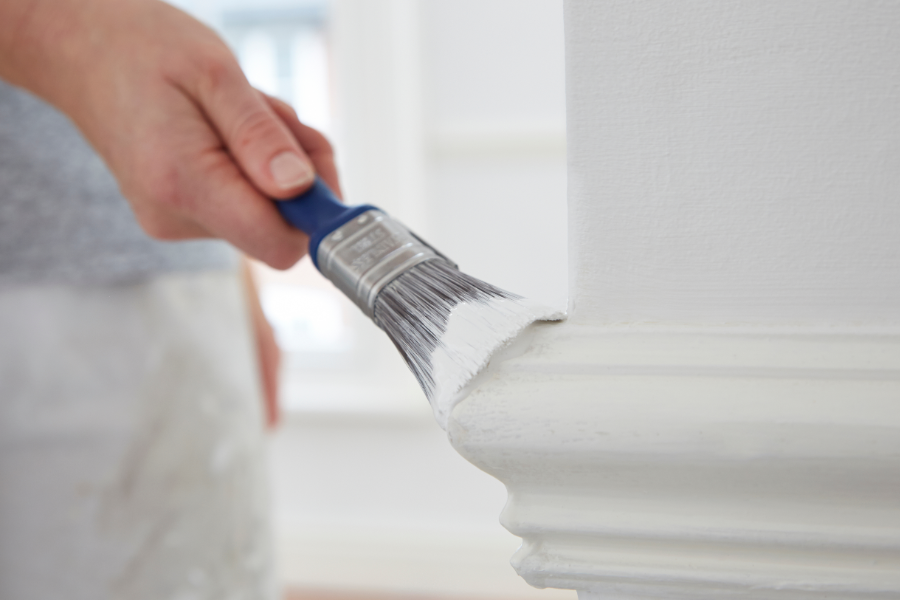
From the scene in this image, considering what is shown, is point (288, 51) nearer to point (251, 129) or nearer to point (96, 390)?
point (96, 390)

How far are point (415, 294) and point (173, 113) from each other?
0.20 meters

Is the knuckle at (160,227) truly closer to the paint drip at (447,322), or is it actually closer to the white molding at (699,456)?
the paint drip at (447,322)

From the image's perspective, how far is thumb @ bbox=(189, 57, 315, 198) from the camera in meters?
0.38

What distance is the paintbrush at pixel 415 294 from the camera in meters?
0.23

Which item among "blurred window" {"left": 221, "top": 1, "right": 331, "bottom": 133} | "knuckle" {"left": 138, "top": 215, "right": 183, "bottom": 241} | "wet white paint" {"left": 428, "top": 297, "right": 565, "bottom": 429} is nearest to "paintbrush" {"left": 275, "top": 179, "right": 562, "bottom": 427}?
"wet white paint" {"left": 428, "top": 297, "right": 565, "bottom": 429}

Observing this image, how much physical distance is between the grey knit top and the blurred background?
0.58 m

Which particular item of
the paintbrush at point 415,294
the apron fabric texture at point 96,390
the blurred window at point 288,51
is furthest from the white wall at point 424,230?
the paintbrush at point 415,294

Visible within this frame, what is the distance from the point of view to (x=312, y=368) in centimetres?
137

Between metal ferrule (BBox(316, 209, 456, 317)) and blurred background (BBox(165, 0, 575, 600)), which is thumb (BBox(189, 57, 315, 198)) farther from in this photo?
blurred background (BBox(165, 0, 575, 600))

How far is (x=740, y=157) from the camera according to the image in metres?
0.20

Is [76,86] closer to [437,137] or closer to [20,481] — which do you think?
[20,481]

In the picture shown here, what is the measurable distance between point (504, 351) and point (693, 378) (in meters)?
0.06

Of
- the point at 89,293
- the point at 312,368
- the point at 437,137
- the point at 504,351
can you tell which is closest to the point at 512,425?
the point at 504,351

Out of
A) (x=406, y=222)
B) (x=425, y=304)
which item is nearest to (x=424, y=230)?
(x=406, y=222)
